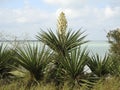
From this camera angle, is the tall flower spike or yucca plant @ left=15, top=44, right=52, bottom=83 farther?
the tall flower spike

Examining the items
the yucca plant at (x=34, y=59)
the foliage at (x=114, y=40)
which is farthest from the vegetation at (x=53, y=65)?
the foliage at (x=114, y=40)

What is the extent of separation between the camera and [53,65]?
12.6 meters

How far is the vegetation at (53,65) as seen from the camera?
11.9 m

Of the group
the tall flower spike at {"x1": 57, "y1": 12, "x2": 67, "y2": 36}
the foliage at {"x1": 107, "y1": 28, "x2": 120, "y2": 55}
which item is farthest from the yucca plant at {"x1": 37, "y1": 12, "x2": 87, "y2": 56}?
the foliage at {"x1": 107, "y1": 28, "x2": 120, "y2": 55}

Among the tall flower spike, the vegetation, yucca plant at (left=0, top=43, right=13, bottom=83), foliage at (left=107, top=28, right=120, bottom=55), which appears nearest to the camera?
the vegetation

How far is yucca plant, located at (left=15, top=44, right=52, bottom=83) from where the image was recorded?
12.2 m

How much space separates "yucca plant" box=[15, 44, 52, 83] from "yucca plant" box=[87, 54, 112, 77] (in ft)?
4.91

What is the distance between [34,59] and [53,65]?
0.68 metres

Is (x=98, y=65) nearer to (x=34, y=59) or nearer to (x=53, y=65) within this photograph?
(x=53, y=65)

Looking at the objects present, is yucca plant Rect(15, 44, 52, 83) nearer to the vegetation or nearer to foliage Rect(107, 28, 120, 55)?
the vegetation

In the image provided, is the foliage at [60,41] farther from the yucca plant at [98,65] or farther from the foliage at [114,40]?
the foliage at [114,40]

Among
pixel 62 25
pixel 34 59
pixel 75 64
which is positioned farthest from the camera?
pixel 62 25

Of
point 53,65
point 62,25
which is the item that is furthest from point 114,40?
point 53,65

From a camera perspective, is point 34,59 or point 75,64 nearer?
point 75,64
